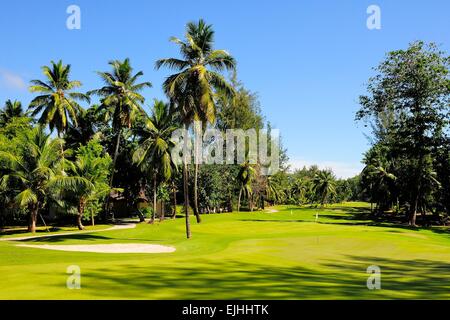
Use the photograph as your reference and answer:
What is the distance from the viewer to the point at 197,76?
31703 mm

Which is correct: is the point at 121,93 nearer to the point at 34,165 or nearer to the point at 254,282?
the point at 34,165

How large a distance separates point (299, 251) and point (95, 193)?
98.5 ft

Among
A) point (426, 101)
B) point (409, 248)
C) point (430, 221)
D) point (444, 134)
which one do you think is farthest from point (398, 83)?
point (409, 248)

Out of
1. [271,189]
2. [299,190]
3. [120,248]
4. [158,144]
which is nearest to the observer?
[120,248]

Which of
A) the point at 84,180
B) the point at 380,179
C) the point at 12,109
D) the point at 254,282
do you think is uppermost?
the point at 12,109

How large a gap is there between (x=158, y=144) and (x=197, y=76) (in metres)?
21.0

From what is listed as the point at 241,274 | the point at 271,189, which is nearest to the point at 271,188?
the point at 271,189

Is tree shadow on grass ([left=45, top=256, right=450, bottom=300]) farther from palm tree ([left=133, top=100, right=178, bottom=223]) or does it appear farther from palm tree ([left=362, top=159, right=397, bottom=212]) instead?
palm tree ([left=362, top=159, right=397, bottom=212])

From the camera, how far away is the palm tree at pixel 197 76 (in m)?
31.6

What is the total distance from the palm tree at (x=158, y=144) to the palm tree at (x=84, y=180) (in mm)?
4840

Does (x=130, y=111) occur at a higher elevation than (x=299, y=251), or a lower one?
higher

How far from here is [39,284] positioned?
11.9 meters

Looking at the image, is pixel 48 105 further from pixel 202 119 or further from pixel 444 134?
pixel 444 134

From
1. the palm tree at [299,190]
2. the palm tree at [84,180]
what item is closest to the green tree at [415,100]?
the palm tree at [84,180]
